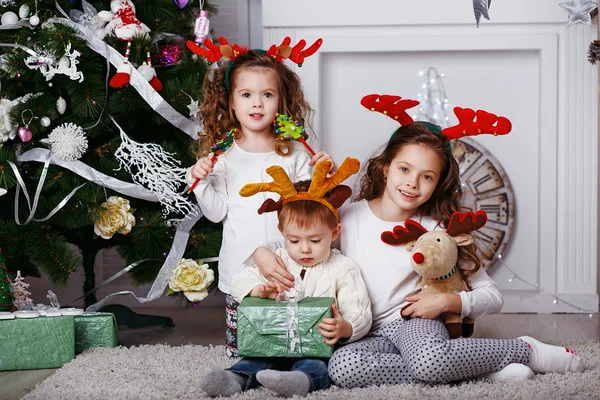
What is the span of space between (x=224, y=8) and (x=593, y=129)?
4.84 feet

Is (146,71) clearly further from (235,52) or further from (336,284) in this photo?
(336,284)

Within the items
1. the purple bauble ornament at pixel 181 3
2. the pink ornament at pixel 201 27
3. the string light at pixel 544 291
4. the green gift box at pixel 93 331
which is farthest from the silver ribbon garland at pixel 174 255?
the string light at pixel 544 291

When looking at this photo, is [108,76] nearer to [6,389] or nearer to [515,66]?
[6,389]

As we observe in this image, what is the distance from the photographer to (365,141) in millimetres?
2936

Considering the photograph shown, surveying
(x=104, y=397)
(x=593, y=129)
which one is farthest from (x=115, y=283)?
(x=593, y=129)

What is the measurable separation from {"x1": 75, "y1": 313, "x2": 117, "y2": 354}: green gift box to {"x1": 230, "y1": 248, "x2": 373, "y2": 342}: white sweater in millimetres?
443

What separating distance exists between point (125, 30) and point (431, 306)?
3.91ft

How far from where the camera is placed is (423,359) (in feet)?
5.52

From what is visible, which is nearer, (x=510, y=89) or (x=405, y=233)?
(x=405, y=233)

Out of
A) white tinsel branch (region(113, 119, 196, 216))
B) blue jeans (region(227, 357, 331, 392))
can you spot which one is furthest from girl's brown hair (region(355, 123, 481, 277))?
white tinsel branch (region(113, 119, 196, 216))

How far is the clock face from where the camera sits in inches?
113

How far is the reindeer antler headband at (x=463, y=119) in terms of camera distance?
190 cm

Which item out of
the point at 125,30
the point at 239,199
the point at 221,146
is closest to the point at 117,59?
the point at 125,30

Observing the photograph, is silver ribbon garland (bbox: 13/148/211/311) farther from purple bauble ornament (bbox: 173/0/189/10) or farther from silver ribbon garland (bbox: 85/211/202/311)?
purple bauble ornament (bbox: 173/0/189/10)
